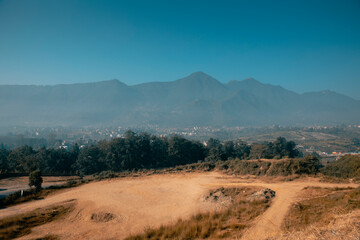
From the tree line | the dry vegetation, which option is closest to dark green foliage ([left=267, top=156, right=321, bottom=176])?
the dry vegetation

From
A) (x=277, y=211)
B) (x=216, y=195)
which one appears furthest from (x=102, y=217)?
(x=277, y=211)

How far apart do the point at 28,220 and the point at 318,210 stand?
1607 centimetres

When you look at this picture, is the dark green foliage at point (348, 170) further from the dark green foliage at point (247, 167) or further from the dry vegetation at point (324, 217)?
the dry vegetation at point (324, 217)

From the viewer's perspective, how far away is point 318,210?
10.0 meters

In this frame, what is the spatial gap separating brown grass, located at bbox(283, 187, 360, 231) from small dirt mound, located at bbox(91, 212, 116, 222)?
31.8 ft

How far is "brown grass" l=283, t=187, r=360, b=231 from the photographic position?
344 inches

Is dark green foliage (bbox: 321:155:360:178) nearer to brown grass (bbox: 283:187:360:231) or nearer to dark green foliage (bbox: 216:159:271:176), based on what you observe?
dark green foliage (bbox: 216:159:271:176)

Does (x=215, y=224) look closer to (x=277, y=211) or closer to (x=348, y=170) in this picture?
(x=277, y=211)

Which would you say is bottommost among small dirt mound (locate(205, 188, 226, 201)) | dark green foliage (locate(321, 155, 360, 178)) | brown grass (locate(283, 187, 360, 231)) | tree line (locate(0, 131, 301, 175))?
tree line (locate(0, 131, 301, 175))

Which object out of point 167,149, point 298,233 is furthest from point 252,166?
point 167,149

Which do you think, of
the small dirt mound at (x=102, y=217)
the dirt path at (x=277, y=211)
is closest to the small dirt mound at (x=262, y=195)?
the dirt path at (x=277, y=211)

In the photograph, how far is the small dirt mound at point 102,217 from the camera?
12062 millimetres

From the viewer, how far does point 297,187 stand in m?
15.2

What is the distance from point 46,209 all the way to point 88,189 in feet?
15.9
